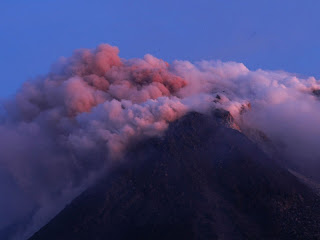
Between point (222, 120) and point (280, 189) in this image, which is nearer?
point (280, 189)

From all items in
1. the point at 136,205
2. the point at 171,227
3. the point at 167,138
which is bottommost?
the point at 171,227

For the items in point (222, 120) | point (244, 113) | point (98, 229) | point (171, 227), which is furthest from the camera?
point (244, 113)

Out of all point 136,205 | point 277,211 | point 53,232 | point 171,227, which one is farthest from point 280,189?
point 53,232

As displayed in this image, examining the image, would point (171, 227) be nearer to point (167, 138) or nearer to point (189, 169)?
point (189, 169)

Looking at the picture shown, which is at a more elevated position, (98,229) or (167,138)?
(167,138)

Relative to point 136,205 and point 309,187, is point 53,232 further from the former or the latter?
point 309,187

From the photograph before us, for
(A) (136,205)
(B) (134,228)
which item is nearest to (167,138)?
(A) (136,205)

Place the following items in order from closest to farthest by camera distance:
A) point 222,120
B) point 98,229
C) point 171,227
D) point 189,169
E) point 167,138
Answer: point 171,227, point 98,229, point 189,169, point 167,138, point 222,120
